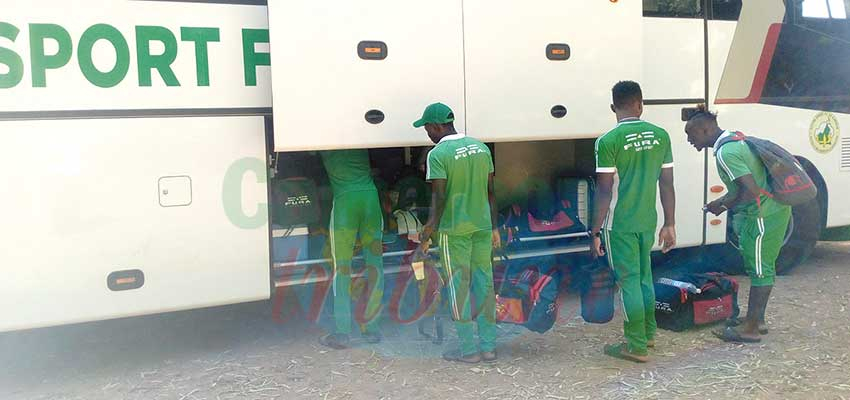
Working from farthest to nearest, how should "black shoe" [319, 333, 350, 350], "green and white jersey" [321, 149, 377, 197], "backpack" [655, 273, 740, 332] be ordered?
"backpack" [655, 273, 740, 332], "black shoe" [319, 333, 350, 350], "green and white jersey" [321, 149, 377, 197]

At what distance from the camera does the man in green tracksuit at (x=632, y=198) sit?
5.02 metres

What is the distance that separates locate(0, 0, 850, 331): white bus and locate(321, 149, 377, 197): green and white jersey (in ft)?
0.75

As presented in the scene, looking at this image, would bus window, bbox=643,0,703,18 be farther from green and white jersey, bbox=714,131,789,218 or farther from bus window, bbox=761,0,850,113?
green and white jersey, bbox=714,131,789,218

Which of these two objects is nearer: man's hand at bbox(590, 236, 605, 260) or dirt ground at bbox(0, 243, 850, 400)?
dirt ground at bbox(0, 243, 850, 400)

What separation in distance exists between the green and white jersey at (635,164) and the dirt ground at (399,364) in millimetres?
995

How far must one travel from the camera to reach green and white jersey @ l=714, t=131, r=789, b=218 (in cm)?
525

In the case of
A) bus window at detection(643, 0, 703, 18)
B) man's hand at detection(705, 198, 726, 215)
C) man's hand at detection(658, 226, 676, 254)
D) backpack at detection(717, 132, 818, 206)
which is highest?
bus window at detection(643, 0, 703, 18)

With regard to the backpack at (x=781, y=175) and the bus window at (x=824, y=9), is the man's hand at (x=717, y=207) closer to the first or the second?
the backpack at (x=781, y=175)

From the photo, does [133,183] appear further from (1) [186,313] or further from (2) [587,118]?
(2) [587,118]

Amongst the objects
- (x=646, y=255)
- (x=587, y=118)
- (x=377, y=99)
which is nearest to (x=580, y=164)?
(x=587, y=118)

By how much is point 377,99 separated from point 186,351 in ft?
7.42

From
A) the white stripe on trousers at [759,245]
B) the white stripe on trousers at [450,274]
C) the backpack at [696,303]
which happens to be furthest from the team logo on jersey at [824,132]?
the white stripe on trousers at [450,274]

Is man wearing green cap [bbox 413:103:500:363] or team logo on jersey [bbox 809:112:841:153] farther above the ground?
team logo on jersey [bbox 809:112:841:153]

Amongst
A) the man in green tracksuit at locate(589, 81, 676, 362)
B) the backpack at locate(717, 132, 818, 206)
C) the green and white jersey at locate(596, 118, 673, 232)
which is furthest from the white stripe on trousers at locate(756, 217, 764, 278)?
the green and white jersey at locate(596, 118, 673, 232)
